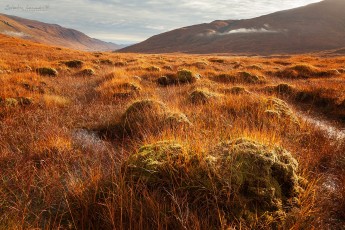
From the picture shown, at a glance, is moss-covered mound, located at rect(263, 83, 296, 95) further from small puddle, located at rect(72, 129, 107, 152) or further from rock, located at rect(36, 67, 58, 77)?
rock, located at rect(36, 67, 58, 77)

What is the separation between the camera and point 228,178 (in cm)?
233

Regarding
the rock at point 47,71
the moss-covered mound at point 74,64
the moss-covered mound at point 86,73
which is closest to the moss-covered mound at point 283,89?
the moss-covered mound at point 86,73

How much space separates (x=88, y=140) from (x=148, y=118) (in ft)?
3.86

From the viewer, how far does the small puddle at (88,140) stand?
4.06 metres

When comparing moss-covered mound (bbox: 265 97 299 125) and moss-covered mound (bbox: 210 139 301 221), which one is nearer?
moss-covered mound (bbox: 210 139 301 221)

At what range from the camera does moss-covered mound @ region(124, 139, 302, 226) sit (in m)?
2.20

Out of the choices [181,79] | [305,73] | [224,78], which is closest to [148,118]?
[181,79]

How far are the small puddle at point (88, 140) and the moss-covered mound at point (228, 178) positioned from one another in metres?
1.46

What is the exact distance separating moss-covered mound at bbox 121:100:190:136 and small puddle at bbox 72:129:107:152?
1.90ft

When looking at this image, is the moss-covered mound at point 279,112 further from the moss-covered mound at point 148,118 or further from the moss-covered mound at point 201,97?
the moss-covered mound at point 148,118

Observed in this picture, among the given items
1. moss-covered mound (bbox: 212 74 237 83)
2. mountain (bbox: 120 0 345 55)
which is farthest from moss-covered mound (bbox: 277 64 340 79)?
mountain (bbox: 120 0 345 55)

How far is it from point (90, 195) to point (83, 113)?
396cm

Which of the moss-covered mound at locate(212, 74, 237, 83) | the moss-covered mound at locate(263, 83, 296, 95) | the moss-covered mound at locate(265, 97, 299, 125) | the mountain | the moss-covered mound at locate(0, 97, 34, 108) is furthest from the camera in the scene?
the mountain

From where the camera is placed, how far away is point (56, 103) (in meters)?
6.48
